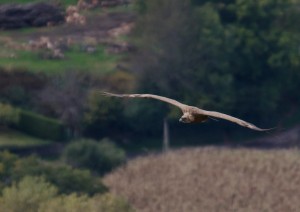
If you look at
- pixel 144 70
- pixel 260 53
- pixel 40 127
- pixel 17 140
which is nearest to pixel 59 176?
pixel 17 140

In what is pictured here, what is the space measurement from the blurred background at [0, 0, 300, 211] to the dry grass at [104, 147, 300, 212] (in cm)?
651

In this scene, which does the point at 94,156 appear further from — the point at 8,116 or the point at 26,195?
the point at 26,195

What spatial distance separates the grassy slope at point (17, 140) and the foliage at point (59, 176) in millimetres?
10422

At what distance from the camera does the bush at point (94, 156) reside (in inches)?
2756

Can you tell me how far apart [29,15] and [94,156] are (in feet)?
45.3

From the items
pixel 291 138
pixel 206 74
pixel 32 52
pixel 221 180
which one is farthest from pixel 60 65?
pixel 221 180

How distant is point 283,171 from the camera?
65.6 meters

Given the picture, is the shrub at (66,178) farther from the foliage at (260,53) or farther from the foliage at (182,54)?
the foliage at (260,53)

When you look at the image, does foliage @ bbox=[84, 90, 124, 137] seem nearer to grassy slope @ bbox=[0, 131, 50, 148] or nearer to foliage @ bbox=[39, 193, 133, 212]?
grassy slope @ bbox=[0, 131, 50, 148]

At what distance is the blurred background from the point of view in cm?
7869

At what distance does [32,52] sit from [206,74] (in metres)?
9.50

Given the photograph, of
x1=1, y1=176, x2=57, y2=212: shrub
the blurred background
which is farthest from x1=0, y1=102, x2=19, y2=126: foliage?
x1=1, y1=176, x2=57, y2=212: shrub

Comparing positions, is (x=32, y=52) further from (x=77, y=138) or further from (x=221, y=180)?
(x=221, y=180)

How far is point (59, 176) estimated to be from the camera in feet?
204
